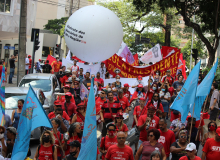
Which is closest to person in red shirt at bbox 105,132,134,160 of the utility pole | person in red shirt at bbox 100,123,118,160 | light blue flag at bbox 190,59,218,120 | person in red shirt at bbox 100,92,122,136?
person in red shirt at bbox 100,123,118,160

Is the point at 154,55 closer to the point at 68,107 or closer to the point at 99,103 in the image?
the point at 99,103

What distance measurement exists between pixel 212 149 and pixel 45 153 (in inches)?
112

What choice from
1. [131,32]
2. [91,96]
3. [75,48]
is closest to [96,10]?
[75,48]

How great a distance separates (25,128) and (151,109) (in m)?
2.85

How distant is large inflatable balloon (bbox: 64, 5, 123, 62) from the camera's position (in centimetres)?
664

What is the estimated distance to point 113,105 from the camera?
8609 mm

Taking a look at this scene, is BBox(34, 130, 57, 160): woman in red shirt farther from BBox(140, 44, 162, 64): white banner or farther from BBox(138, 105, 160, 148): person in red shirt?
BBox(140, 44, 162, 64): white banner

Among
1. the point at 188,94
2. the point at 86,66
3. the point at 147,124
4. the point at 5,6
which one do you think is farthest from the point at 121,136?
the point at 5,6

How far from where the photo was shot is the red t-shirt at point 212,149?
19.3 feet

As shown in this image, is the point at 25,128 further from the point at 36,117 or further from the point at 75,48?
the point at 75,48

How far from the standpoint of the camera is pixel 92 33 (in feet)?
21.7

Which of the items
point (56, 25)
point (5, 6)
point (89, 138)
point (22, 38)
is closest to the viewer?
point (89, 138)

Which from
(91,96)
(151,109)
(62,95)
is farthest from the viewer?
(62,95)

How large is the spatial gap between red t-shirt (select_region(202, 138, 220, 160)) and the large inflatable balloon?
270 centimetres
